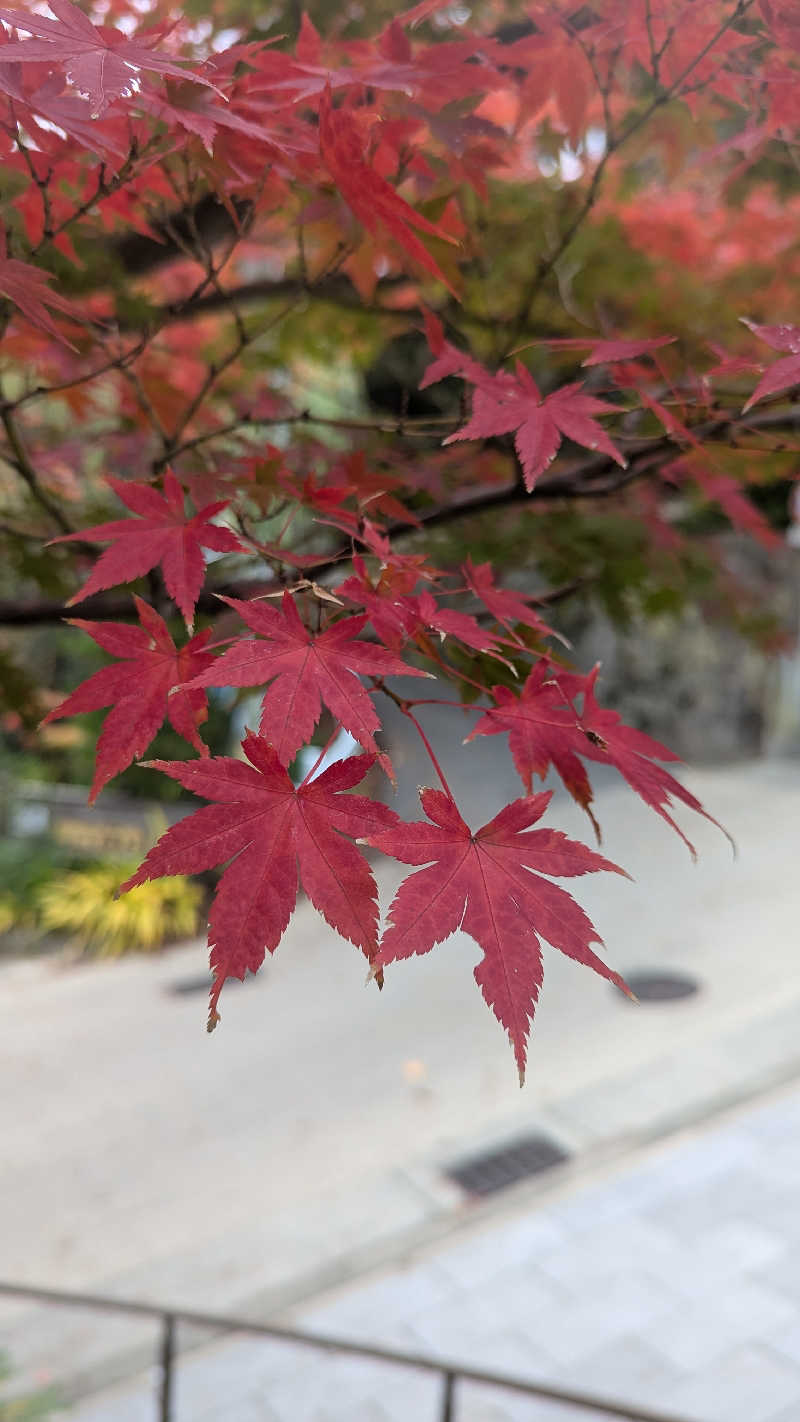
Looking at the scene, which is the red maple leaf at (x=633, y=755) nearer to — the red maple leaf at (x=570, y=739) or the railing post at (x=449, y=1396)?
the red maple leaf at (x=570, y=739)

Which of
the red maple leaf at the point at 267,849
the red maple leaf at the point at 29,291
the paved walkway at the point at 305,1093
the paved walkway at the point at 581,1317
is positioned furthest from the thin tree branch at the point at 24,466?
the paved walkway at the point at 305,1093

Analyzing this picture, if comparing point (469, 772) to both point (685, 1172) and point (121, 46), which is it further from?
point (121, 46)

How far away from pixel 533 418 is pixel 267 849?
2.00 feet

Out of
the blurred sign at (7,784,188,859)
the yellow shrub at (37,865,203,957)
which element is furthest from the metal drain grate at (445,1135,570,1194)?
the blurred sign at (7,784,188,859)

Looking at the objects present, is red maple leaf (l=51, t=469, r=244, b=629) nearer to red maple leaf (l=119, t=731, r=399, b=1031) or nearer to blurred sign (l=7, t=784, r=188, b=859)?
red maple leaf (l=119, t=731, r=399, b=1031)

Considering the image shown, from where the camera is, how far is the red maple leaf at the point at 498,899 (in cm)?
83

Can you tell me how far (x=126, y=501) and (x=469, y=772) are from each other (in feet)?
31.0

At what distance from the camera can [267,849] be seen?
2.83ft

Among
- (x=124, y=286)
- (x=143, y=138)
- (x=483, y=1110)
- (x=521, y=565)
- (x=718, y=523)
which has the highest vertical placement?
(x=143, y=138)

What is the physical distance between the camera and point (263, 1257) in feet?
12.8

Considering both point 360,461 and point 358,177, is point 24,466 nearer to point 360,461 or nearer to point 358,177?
point 360,461

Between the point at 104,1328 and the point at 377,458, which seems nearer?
the point at 377,458

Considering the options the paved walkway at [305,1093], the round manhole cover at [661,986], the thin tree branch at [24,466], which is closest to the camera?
the thin tree branch at [24,466]

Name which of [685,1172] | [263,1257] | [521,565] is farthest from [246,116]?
[685,1172]
